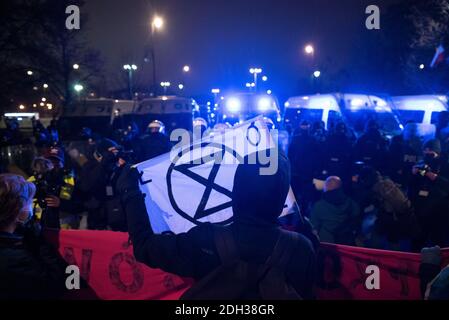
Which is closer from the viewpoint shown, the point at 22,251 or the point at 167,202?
the point at 22,251

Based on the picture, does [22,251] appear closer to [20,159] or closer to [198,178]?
[198,178]

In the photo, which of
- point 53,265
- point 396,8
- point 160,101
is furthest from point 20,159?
point 396,8

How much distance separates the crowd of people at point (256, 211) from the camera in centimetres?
198

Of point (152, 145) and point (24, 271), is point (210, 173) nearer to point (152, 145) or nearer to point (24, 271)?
point (24, 271)

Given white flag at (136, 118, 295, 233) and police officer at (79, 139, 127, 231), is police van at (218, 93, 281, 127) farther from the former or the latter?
white flag at (136, 118, 295, 233)

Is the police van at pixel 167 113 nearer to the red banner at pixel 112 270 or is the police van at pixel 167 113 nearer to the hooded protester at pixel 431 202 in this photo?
the hooded protester at pixel 431 202

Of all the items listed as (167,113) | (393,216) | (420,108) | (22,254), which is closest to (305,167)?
(393,216)

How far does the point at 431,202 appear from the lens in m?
5.15

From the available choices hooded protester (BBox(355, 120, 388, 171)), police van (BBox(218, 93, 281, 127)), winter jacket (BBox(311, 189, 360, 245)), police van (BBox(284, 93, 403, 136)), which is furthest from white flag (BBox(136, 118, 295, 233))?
police van (BBox(284, 93, 403, 136))

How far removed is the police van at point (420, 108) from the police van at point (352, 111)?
86 cm

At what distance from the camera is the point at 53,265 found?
8.29ft

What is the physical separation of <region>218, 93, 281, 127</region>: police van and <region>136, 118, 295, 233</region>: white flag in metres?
9.16

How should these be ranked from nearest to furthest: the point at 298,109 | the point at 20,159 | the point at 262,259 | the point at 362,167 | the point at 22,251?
the point at 262,259 < the point at 22,251 < the point at 362,167 < the point at 20,159 < the point at 298,109
